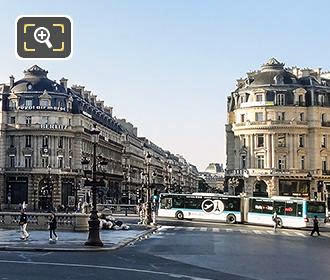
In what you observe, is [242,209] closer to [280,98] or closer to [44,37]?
[280,98]

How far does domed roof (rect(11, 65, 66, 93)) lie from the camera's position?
96475 mm

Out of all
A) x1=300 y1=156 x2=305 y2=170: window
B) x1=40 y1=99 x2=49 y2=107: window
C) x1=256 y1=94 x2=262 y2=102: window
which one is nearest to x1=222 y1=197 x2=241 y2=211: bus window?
x1=300 y1=156 x2=305 y2=170: window

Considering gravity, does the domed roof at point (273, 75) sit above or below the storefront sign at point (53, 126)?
above

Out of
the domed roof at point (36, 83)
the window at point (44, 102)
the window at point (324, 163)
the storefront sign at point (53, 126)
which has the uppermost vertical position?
the domed roof at point (36, 83)

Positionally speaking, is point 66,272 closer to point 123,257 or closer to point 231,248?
point 123,257

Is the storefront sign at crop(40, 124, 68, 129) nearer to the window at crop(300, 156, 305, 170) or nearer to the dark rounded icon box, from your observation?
the window at crop(300, 156, 305, 170)

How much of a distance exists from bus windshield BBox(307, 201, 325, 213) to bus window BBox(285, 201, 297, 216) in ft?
4.32

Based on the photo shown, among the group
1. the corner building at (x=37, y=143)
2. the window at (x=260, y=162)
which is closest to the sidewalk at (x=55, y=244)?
the corner building at (x=37, y=143)

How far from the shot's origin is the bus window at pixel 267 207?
5988 cm

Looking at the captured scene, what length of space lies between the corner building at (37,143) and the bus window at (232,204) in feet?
122

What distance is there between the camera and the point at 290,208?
5834cm

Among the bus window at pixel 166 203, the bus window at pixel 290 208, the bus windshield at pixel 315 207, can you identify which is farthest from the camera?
the bus window at pixel 166 203

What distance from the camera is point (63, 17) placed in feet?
41.1

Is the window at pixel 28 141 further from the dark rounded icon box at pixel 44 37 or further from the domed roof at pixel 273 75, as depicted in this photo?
the dark rounded icon box at pixel 44 37
